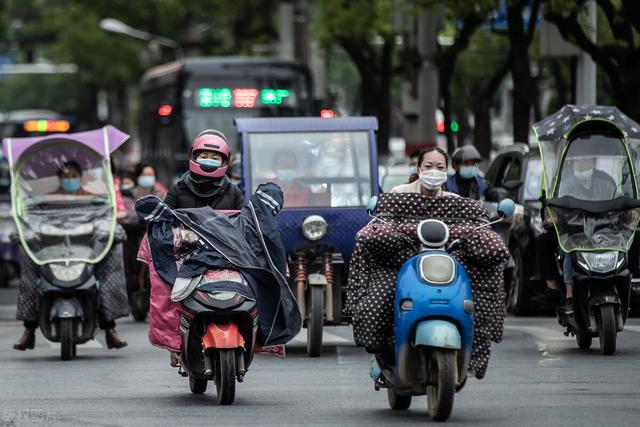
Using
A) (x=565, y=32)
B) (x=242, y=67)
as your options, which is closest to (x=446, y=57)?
(x=242, y=67)

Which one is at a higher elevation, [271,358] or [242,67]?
[242,67]

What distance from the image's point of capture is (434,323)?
9508 millimetres

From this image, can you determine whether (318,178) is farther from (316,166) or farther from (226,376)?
(226,376)

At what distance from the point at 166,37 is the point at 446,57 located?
31499mm

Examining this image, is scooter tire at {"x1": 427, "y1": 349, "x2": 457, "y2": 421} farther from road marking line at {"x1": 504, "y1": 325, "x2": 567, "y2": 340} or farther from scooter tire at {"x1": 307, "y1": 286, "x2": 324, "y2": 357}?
road marking line at {"x1": 504, "y1": 325, "x2": 567, "y2": 340}

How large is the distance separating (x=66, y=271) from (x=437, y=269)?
5.27m

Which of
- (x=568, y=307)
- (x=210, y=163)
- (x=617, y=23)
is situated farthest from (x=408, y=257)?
(x=617, y=23)

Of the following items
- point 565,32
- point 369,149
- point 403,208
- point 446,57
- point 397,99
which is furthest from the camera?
point 397,99

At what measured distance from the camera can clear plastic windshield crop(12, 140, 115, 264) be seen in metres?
14.4

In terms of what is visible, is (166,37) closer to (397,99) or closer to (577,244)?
(397,99)

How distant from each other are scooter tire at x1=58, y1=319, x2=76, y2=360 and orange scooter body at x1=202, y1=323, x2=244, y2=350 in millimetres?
3867

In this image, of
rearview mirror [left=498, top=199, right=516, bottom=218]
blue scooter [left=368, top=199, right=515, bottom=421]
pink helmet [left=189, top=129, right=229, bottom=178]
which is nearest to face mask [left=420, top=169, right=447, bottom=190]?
blue scooter [left=368, top=199, right=515, bottom=421]

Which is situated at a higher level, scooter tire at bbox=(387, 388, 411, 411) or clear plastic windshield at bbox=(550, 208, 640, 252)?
clear plastic windshield at bbox=(550, 208, 640, 252)

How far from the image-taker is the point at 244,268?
35.2 feet
